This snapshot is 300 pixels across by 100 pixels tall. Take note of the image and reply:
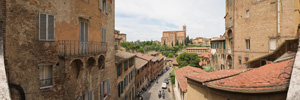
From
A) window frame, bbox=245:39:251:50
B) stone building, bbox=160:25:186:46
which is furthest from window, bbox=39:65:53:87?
stone building, bbox=160:25:186:46

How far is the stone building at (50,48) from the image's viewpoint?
17.3 ft

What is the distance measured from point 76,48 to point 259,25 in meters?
19.0

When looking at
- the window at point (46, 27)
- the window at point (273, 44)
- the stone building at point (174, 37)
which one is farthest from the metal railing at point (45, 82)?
the stone building at point (174, 37)

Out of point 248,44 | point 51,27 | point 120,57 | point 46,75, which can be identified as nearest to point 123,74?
point 120,57

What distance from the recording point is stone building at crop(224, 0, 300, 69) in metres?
13.5

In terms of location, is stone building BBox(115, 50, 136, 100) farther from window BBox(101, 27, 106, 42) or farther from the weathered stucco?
the weathered stucco

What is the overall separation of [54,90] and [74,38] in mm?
2935

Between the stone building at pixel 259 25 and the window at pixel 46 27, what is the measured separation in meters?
19.8

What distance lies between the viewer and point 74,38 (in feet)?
24.9

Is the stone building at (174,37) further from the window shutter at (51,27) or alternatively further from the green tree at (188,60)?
the window shutter at (51,27)

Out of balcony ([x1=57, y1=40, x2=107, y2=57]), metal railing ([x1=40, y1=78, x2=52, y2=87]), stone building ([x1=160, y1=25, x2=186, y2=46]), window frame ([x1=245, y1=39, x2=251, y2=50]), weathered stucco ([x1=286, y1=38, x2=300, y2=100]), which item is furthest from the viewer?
stone building ([x1=160, y1=25, x2=186, y2=46])

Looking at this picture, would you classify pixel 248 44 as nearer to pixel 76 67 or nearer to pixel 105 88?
pixel 105 88

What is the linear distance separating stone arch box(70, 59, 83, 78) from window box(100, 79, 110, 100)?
11.3 feet

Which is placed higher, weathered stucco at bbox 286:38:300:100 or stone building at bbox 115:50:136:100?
weathered stucco at bbox 286:38:300:100
